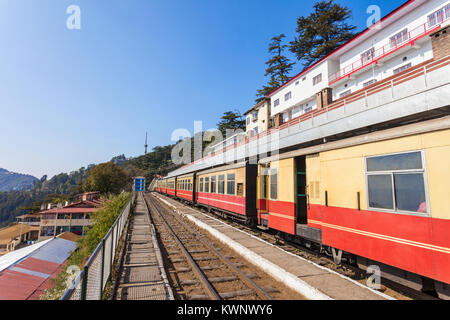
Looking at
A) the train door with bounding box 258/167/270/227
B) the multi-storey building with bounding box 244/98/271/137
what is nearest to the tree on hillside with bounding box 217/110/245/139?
the multi-storey building with bounding box 244/98/271/137

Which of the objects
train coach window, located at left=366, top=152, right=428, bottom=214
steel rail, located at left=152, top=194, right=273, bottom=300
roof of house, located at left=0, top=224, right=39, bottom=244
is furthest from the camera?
roof of house, located at left=0, top=224, right=39, bottom=244

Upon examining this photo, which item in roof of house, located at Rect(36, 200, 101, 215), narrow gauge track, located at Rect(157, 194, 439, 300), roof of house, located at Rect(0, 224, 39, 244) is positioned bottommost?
roof of house, located at Rect(0, 224, 39, 244)

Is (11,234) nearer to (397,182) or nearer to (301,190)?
(301,190)

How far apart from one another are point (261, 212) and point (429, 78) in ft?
31.9

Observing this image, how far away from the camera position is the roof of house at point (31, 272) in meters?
11.5

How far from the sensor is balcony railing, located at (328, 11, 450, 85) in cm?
1775

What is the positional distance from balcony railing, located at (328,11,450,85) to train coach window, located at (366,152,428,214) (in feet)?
66.8

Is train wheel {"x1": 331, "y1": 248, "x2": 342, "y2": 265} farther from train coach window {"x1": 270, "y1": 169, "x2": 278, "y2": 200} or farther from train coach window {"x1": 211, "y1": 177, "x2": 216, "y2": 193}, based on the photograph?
train coach window {"x1": 211, "y1": 177, "x2": 216, "y2": 193}

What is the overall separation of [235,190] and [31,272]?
45.4 ft

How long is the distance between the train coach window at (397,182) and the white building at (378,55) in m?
11.5

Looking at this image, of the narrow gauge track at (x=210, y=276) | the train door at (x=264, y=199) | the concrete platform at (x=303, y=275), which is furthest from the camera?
the train door at (x=264, y=199)

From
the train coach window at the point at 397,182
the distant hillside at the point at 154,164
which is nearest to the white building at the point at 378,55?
the train coach window at the point at 397,182

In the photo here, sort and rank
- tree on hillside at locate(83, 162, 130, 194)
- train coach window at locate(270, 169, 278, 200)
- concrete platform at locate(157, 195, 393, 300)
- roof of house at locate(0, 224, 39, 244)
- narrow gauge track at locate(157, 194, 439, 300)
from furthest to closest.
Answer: tree on hillside at locate(83, 162, 130, 194)
roof of house at locate(0, 224, 39, 244)
train coach window at locate(270, 169, 278, 200)
narrow gauge track at locate(157, 194, 439, 300)
concrete platform at locate(157, 195, 393, 300)

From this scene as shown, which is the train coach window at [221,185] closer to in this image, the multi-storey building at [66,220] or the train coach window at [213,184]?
the train coach window at [213,184]
